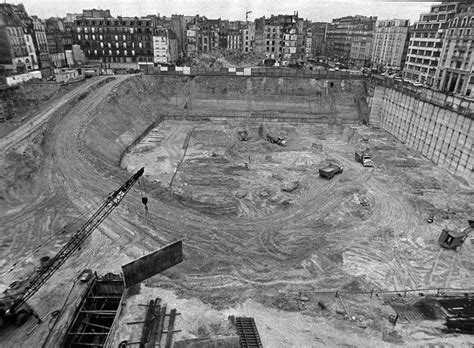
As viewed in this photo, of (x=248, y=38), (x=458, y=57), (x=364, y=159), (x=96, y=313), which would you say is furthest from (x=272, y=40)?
(x=96, y=313)

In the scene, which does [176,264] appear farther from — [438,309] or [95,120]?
[95,120]

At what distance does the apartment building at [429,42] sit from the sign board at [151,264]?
251 feet

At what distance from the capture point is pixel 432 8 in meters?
80.8

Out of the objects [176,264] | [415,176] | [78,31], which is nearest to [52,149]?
[176,264]

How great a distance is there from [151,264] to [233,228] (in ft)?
31.6

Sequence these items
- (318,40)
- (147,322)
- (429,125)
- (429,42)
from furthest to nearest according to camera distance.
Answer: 1. (318,40)
2. (429,42)
3. (429,125)
4. (147,322)

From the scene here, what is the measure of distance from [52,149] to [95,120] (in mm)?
9136

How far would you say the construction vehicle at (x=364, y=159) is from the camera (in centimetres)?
4322

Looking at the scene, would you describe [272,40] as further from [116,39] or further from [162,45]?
[116,39]

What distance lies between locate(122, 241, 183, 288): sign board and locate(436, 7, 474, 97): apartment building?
221 ft

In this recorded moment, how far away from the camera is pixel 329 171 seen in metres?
39.3

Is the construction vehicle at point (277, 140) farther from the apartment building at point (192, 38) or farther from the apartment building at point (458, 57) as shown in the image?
the apartment building at point (192, 38)

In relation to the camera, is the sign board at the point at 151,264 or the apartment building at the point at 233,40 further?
the apartment building at the point at 233,40

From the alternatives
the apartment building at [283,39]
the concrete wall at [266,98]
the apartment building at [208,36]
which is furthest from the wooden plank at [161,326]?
the apartment building at [208,36]
